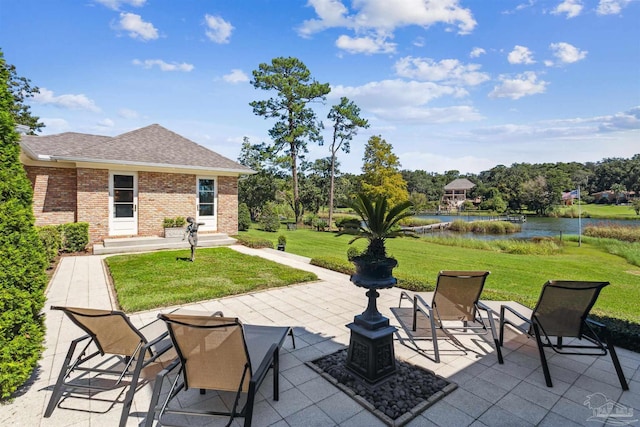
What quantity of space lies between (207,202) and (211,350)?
38.0 feet

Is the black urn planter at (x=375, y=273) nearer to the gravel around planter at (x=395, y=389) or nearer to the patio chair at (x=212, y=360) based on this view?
the gravel around planter at (x=395, y=389)

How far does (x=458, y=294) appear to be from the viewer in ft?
12.6

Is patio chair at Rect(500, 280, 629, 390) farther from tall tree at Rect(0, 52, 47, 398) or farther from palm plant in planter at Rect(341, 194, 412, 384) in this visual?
tall tree at Rect(0, 52, 47, 398)

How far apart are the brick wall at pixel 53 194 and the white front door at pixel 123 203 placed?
136 cm

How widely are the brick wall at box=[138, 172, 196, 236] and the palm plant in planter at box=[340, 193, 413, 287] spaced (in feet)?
35.6

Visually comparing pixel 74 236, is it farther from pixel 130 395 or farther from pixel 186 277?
pixel 130 395

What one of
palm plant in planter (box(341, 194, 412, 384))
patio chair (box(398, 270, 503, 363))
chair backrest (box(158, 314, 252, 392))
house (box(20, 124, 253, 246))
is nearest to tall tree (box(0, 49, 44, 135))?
house (box(20, 124, 253, 246))

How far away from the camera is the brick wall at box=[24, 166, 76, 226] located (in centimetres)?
1034

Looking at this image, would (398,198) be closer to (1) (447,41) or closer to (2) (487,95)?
(2) (487,95)

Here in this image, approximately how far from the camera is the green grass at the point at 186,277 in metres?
5.65

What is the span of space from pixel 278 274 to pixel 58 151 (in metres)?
9.59

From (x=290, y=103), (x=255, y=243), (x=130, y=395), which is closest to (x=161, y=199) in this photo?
(x=255, y=243)

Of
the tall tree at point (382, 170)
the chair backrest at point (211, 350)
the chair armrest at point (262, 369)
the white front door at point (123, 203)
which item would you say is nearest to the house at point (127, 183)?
the white front door at point (123, 203)

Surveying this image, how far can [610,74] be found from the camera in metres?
8.67
